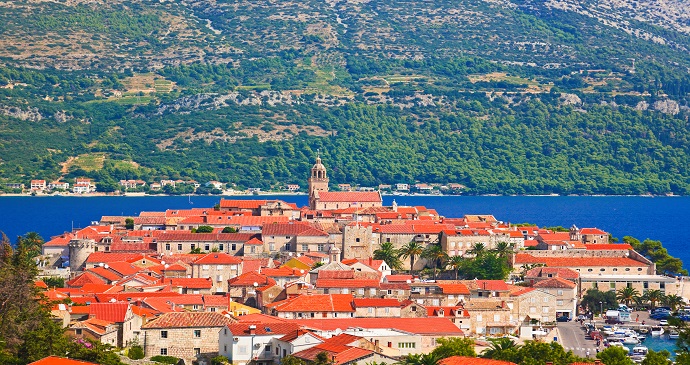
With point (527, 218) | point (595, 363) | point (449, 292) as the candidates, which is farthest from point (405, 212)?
point (527, 218)

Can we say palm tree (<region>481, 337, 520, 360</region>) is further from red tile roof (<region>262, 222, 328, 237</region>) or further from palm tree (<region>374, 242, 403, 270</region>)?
red tile roof (<region>262, 222, 328, 237</region>)

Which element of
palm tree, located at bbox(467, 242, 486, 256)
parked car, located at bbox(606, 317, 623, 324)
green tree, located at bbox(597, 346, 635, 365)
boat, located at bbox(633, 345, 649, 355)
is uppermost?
green tree, located at bbox(597, 346, 635, 365)

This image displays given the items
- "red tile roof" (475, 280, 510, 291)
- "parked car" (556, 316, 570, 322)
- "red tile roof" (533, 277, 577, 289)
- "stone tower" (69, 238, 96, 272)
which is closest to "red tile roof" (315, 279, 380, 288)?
"red tile roof" (475, 280, 510, 291)

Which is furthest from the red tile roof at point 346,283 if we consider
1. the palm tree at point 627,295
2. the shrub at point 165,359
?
the palm tree at point 627,295

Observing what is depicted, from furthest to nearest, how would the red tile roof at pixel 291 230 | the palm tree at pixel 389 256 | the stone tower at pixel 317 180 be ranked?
the stone tower at pixel 317 180, the red tile roof at pixel 291 230, the palm tree at pixel 389 256

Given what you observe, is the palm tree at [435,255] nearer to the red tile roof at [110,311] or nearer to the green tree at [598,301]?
the green tree at [598,301]

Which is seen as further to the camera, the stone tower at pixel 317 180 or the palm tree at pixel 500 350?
the stone tower at pixel 317 180

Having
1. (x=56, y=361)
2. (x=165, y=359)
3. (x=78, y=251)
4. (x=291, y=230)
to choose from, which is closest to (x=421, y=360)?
(x=165, y=359)
